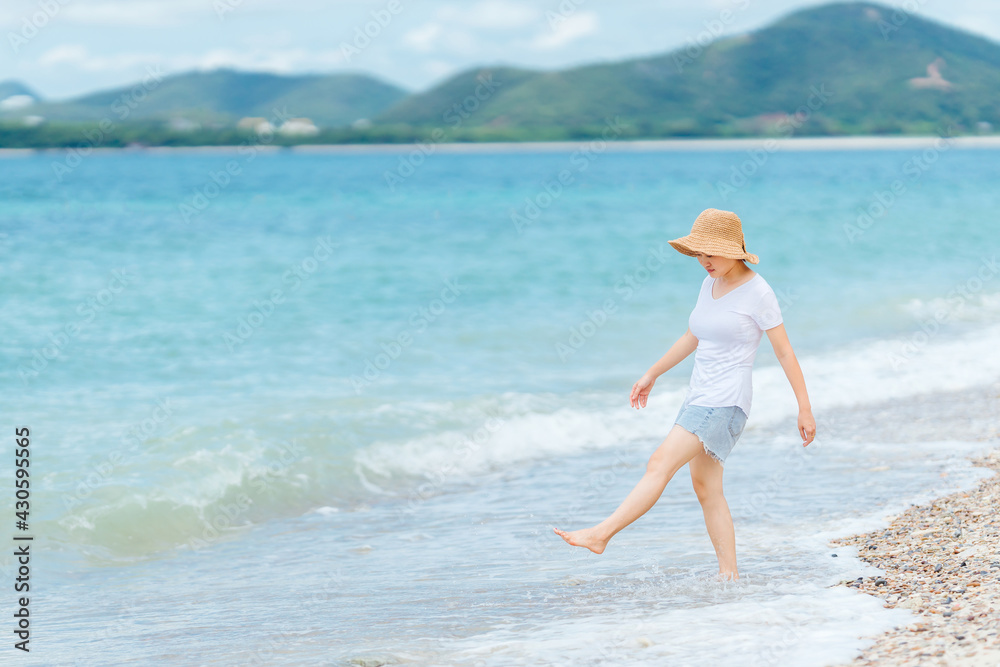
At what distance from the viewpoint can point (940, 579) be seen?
4168 mm

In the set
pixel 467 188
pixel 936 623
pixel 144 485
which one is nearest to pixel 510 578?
pixel 936 623

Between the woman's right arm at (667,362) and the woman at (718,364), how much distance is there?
126 millimetres

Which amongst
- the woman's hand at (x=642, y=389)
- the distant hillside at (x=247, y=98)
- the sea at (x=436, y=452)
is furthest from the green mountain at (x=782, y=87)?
the woman's hand at (x=642, y=389)

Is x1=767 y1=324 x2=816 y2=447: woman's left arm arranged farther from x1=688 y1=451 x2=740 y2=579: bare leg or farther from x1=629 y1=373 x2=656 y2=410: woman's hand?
x1=629 y1=373 x2=656 y2=410: woman's hand

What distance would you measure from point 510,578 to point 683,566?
896mm

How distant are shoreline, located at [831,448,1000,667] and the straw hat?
155 centimetres

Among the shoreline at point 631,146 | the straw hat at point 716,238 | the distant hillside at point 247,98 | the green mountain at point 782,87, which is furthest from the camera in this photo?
the distant hillside at point 247,98

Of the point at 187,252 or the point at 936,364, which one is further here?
the point at 187,252

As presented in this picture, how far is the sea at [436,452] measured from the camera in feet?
14.3

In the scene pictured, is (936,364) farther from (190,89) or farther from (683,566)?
(190,89)

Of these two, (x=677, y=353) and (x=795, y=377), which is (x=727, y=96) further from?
(x=795, y=377)

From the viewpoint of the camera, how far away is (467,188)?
2005 inches

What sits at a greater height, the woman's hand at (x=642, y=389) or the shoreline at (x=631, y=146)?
the shoreline at (x=631, y=146)

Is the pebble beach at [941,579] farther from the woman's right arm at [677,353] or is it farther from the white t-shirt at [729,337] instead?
the woman's right arm at [677,353]
